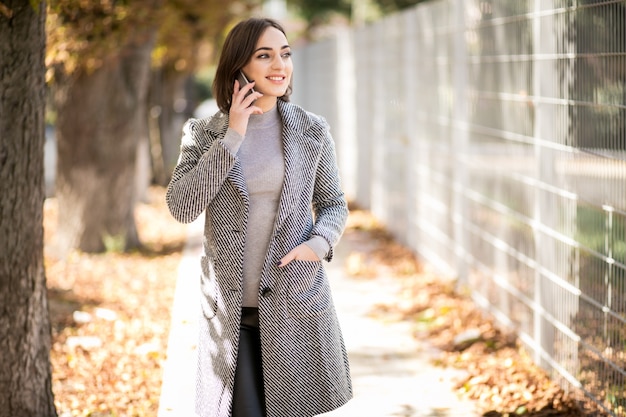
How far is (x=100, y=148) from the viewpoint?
39.7ft

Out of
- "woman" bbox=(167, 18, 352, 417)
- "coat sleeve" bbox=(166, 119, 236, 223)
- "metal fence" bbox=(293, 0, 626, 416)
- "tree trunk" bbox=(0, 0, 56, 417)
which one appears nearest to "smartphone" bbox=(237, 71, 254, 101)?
"woman" bbox=(167, 18, 352, 417)

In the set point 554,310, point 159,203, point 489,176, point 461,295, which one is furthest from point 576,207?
point 159,203

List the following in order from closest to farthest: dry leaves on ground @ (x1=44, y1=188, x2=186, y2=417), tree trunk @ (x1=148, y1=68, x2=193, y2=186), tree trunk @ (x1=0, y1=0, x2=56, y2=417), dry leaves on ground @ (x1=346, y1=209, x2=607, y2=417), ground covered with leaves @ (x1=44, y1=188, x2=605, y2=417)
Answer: tree trunk @ (x1=0, y1=0, x2=56, y2=417), dry leaves on ground @ (x1=346, y1=209, x2=607, y2=417), ground covered with leaves @ (x1=44, y1=188, x2=605, y2=417), dry leaves on ground @ (x1=44, y1=188, x2=186, y2=417), tree trunk @ (x1=148, y1=68, x2=193, y2=186)

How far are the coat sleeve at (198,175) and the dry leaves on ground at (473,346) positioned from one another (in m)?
2.43

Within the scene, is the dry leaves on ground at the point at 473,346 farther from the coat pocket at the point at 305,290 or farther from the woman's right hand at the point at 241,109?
the woman's right hand at the point at 241,109

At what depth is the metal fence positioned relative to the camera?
5.12 m

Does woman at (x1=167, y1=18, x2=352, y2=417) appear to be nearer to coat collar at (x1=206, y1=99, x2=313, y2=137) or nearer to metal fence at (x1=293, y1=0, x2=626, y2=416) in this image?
coat collar at (x1=206, y1=99, x2=313, y2=137)

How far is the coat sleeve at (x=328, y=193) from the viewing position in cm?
402

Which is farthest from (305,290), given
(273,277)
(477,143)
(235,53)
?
(477,143)

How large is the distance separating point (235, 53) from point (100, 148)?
27.6ft

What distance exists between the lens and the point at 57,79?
1179 centimetres

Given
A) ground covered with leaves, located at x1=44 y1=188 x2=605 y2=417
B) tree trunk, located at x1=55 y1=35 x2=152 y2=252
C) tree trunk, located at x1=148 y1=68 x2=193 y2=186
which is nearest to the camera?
ground covered with leaves, located at x1=44 y1=188 x2=605 y2=417

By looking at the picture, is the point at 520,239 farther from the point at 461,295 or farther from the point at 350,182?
the point at 350,182

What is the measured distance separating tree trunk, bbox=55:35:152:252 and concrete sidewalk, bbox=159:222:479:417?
3339 mm
